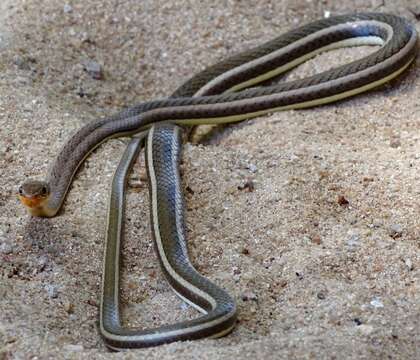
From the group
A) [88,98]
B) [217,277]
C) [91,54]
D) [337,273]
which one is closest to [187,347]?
[217,277]

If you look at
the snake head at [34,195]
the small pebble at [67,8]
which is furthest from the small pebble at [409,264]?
the small pebble at [67,8]

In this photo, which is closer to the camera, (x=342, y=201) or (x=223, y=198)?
(x=342, y=201)

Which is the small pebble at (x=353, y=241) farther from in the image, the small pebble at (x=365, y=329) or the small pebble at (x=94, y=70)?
the small pebble at (x=94, y=70)

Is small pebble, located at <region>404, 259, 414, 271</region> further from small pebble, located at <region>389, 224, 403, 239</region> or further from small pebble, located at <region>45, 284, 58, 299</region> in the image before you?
small pebble, located at <region>45, 284, 58, 299</region>

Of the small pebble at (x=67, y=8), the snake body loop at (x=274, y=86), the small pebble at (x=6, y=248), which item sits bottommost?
the small pebble at (x=6, y=248)

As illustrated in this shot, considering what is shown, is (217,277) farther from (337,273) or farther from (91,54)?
(91,54)

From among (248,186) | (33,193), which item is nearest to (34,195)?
(33,193)

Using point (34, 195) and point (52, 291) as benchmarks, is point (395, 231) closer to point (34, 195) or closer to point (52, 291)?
point (52, 291)

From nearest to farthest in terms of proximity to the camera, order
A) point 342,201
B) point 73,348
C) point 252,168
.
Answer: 1. point 73,348
2. point 342,201
3. point 252,168
